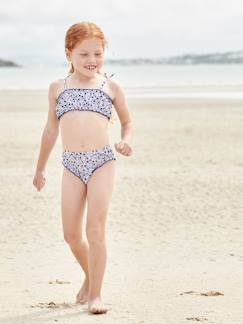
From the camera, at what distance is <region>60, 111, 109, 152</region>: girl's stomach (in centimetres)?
487

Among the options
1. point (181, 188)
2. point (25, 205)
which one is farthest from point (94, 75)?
point (181, 188)

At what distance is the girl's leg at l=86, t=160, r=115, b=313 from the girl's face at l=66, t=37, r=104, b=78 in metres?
0.52

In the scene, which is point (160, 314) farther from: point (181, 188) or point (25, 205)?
point (181, 188)

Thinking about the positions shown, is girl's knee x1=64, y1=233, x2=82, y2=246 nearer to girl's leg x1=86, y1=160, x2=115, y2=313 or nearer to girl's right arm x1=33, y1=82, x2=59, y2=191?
girl's leg x1=86, y1=160, x2=115, y2=313

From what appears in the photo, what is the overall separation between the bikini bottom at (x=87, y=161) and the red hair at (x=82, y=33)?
59 cm

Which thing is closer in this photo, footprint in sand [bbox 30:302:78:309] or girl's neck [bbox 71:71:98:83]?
girl's neck [bbox 71:71:98:83]

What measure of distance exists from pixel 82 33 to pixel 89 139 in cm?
58

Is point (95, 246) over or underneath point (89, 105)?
underneath

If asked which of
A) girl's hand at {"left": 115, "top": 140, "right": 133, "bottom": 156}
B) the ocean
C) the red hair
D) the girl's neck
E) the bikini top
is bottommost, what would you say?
the ocean

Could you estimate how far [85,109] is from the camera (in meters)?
4.88

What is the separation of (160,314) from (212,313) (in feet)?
0.96

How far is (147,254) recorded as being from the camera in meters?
6.70

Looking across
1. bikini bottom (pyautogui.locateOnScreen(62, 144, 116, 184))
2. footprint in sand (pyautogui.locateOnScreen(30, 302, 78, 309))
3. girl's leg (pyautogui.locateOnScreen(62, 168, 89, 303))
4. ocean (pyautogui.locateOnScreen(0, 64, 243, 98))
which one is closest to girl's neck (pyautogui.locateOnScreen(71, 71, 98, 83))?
bikini bottom (pyautogui.locateOnScreen(62, 144, 116, 184))

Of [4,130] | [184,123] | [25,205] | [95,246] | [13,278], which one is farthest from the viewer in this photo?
[184,123]
